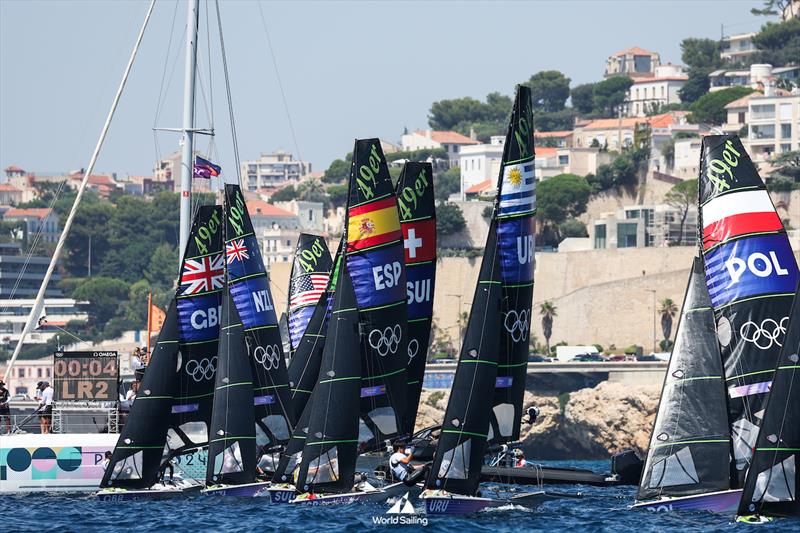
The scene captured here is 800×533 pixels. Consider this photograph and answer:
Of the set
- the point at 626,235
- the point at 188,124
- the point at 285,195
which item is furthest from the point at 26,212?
the point at 188,124

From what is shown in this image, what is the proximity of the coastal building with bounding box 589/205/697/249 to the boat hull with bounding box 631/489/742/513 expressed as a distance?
72364 millimetres

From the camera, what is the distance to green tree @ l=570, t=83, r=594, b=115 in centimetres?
18775

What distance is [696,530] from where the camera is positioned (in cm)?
2628

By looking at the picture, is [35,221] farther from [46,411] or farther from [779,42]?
[46,411]

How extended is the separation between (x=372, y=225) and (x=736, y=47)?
15062 cm

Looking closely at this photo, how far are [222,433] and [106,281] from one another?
116545mm

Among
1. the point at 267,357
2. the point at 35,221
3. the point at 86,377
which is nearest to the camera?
the point at 267,357

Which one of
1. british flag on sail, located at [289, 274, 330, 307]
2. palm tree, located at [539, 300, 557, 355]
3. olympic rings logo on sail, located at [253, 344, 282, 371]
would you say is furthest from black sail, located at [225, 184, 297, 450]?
palm tree, located at [539, 300, 557, 355]

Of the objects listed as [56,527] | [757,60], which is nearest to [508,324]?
[56,527]

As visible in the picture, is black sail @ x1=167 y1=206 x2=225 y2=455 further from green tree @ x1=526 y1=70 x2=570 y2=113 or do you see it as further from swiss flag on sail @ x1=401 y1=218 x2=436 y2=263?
green tree @ x1=526 y1=70 x2=570 y2=113

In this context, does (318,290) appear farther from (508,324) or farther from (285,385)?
(508,324)

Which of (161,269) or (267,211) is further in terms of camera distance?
(267,211)

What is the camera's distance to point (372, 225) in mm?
30703

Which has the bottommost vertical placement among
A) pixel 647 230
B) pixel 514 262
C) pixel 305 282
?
pixel 305 282
